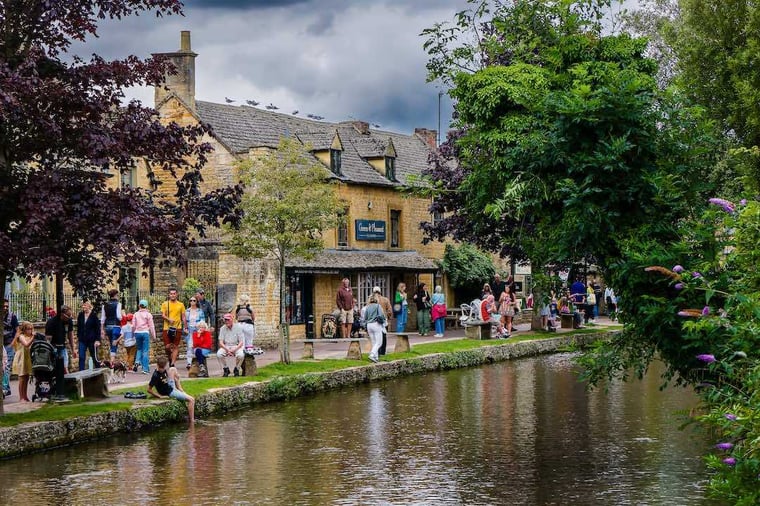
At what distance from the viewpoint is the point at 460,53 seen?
66.7 ft

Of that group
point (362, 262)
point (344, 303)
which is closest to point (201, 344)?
point (344, 303)

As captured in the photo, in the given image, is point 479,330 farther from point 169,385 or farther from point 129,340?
point 169,385

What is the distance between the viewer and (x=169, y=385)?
20.3m

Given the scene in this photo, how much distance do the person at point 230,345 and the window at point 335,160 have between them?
18.4 meters

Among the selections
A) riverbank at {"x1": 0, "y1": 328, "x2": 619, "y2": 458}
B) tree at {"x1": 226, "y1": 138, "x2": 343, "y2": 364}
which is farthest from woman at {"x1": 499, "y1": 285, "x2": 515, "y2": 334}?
tree at {"x1": 226, "y1": 138, "x2": 343, "y2": 364}

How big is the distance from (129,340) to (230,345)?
331cm

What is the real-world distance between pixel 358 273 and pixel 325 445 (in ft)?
84.3

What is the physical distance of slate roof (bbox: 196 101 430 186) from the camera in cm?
4044

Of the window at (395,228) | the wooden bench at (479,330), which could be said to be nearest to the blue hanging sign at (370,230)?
the window at (395,228)

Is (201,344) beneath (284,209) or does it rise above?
beneath

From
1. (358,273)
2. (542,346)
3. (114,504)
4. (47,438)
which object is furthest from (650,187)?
(358,273)

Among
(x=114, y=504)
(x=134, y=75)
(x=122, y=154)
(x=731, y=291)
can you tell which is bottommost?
(x=114, y=504)

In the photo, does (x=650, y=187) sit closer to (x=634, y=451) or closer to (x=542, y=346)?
(x=634, y=451)

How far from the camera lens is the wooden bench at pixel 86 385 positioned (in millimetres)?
20656
